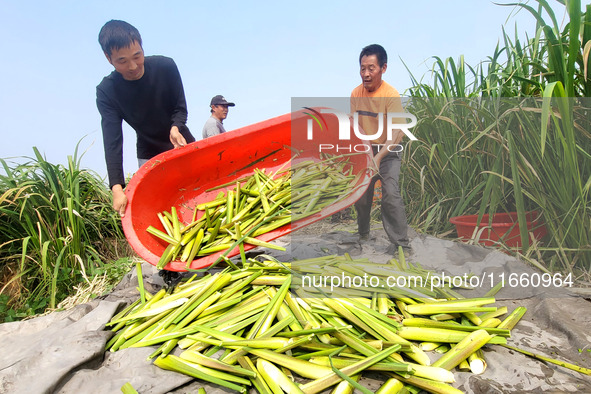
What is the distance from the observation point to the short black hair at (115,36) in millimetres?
2570

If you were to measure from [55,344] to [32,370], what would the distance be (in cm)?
14

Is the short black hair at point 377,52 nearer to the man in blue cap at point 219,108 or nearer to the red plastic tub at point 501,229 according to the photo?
the red plastic tub at point 501,229

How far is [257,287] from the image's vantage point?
Answer: 2.05 meters

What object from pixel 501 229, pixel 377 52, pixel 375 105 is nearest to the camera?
pixel 501 229

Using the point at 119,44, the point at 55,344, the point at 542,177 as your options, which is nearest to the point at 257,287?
the point at 55,344

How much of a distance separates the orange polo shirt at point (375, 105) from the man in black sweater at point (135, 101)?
4.78 feet

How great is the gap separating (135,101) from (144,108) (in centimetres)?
9

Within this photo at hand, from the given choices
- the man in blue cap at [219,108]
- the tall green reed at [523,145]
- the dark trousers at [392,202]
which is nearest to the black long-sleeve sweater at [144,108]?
the dark trousers at [392,202]

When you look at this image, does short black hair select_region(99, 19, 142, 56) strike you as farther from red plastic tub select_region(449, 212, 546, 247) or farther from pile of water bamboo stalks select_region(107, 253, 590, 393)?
red plastic tub select_region(449, 212, 546, 247)

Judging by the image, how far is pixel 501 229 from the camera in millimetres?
2764

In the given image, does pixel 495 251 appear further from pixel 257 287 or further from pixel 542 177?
pixel 257 287

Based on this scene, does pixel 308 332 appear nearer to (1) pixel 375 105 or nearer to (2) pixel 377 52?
(1) pixel 375 105

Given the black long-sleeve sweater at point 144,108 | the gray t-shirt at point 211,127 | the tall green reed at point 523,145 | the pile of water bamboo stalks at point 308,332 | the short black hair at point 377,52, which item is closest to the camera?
the pile of water bamboo stalks at point 308,332

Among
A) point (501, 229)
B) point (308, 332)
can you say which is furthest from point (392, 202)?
point (308, 332)
